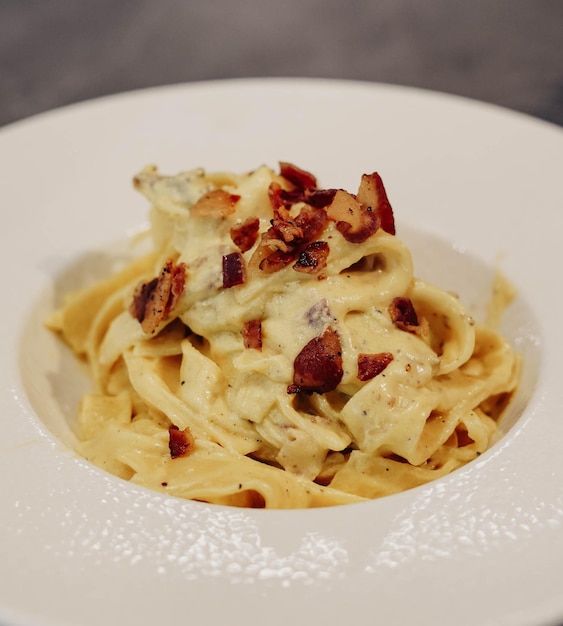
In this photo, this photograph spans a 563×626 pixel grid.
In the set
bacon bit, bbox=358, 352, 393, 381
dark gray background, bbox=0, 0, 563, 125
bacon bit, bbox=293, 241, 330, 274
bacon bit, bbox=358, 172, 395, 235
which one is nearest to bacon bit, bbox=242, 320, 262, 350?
bacon bit, bbox=293, 241, 330, 274

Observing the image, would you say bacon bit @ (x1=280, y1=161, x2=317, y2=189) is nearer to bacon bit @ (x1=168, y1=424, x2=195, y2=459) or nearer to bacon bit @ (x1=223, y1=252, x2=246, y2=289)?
bacon bit @ (x1=223, y1=252, x2=246, y2=289)

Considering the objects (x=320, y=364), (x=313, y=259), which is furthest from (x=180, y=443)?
(x=313, y=259)

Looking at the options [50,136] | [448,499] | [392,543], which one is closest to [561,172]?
[448,499]

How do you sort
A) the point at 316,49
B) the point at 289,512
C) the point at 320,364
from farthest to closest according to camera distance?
1. the point at 316,49
2. the point at 320,364
3. the point at 289,512

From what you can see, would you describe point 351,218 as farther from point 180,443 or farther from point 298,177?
point 180,443

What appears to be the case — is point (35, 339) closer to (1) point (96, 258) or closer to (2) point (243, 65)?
(1) point (96, 258)

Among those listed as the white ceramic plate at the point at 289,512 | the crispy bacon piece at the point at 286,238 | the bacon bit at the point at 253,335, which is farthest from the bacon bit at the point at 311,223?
the white ceramic plate at the point at 289,512
